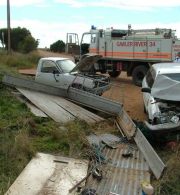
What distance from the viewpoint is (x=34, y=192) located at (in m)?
6.96

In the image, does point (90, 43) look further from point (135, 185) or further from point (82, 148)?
point (135, 185)

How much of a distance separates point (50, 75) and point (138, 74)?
7760 mm

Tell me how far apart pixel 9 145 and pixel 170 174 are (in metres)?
3.13

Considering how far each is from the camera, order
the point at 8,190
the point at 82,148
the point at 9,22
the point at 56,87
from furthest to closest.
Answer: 1. the point at 9,22
2. the point at 56,87
3. the point at 82,148
4. the point at 8,190

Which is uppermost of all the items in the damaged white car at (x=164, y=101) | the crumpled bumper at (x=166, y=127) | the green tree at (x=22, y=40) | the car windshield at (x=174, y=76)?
the green tree at (x=22, y=40)

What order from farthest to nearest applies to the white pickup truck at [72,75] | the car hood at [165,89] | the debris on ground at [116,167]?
1. the white pickup truck at [72,75]
2. the car hood at [165,89]
3. the debris on ground at [116,167]

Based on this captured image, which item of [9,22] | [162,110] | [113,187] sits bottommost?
[113,187]

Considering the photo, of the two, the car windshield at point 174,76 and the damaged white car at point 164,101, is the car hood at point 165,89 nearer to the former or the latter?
the damaged white car at point 164,101

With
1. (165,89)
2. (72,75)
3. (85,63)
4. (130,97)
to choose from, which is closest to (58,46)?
(130,97)

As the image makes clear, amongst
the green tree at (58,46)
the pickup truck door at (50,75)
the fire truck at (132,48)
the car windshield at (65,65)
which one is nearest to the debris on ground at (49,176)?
the pickup truck door at (50,75)

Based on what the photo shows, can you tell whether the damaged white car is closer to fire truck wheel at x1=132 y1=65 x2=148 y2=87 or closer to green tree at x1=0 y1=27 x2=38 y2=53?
fire truck wheel at x1=132 y1=65 x2=148 y2=87

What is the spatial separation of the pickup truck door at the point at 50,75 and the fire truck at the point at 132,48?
4.19 metres

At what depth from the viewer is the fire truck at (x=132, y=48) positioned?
20734mm

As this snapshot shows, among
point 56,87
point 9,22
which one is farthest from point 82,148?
point 9,22
